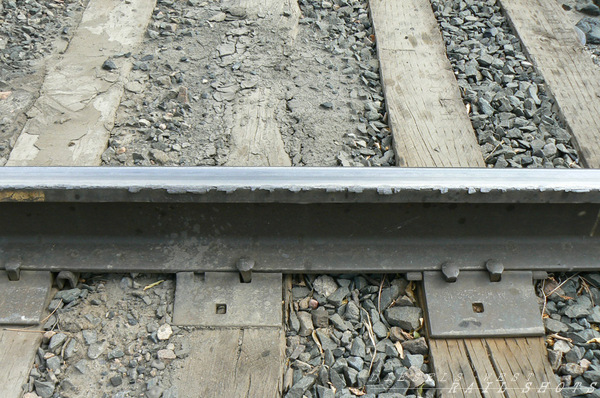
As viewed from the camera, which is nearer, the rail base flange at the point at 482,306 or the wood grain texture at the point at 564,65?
the rail base flange at the point at 482,306

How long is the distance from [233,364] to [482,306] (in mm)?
979

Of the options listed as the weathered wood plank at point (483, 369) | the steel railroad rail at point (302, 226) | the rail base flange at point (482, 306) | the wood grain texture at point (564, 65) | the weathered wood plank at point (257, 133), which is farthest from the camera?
the wood grain texture at point (564, 65)

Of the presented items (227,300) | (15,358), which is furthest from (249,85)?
(15,358)

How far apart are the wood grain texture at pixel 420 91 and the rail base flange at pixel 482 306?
93cm

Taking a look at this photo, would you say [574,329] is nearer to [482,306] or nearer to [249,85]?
[482,306]

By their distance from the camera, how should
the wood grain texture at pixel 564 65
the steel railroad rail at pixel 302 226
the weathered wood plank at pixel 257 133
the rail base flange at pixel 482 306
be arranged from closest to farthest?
the rail base flange at pixel 482 306, the steel railroad rail at pixel 302 226, the weathered wood plank at pixel 257 133, the wood grain texture at pixel 564 65

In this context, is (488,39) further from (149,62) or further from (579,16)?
(149,62)

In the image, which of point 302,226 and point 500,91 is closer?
point 302,226

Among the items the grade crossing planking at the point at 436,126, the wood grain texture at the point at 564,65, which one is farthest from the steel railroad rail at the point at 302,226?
the wood grain texture at the point at 564,65

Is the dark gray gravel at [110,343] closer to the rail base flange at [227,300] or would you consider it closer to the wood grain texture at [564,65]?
the rail base flange at [227,300]

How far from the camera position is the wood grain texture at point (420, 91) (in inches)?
141

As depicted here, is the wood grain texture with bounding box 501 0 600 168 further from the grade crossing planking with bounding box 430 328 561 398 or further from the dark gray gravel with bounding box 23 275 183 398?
the dark gray gravel with bounding box 23 275 183 398

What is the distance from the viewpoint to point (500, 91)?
13.5ft

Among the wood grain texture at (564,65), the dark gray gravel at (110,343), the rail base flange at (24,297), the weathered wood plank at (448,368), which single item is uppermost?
Result: the rail base flange at (24,297)
